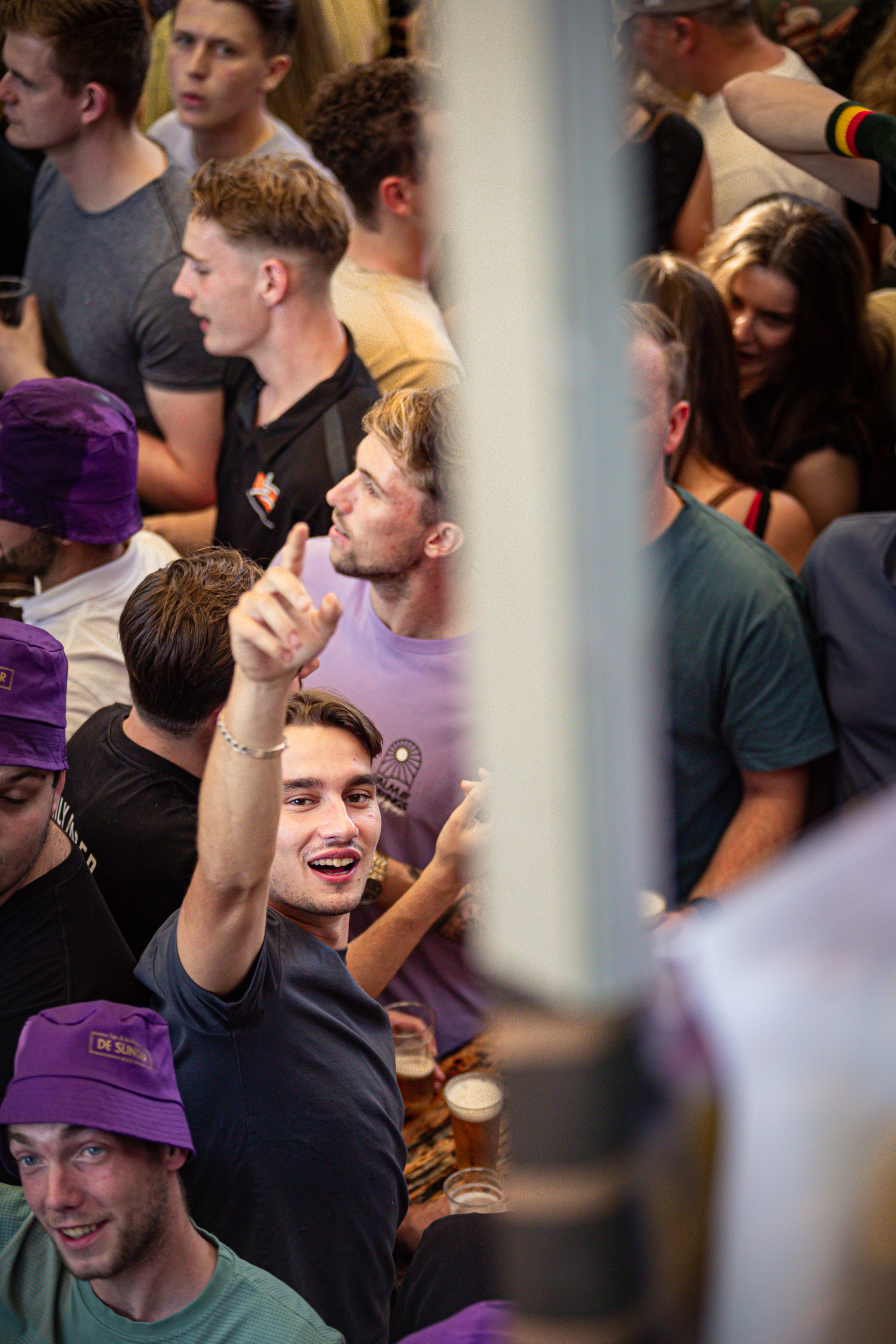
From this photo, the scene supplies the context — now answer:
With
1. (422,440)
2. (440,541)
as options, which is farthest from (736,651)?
(422,440)

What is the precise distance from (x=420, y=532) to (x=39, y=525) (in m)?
0.66

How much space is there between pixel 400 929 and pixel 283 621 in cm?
93

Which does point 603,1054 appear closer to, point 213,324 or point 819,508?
point 213,324

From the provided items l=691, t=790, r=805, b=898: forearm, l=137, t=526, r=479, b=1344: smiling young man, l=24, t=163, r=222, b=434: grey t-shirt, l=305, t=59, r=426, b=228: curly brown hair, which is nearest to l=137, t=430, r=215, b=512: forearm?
l=24, t=163, r=222, b=434: grey t-shirt

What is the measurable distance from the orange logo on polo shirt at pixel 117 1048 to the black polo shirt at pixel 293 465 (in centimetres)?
121

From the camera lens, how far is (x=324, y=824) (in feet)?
5.23

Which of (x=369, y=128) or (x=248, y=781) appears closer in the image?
(x=248, y=781)

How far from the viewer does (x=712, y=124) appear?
3.35 m

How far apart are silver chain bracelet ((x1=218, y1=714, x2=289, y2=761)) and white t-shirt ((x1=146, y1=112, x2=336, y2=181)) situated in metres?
2.27

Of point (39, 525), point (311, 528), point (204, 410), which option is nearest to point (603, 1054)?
point (39, 525)

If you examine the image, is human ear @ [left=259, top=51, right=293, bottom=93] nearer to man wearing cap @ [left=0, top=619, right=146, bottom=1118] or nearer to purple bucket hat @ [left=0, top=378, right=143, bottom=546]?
purple bucket hat @ [left=0, top=378, right=143, bottom=546]

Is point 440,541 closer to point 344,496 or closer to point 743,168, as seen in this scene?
point 344,496

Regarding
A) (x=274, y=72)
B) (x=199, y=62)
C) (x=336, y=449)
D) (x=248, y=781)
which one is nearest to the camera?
(x=248, y=781)

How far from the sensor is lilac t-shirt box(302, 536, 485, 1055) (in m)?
1.96
